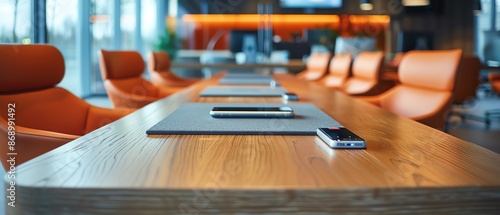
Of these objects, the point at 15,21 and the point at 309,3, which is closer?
the point at 15,21

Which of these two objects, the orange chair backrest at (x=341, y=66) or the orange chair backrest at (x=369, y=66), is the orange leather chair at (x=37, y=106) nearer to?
the orange chair backrest at (x=369, y=66)

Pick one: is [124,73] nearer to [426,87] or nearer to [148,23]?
[426,87]

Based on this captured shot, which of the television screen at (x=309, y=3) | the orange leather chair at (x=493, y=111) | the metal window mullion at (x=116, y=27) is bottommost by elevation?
the orange leather chair at (x=493, y=111)

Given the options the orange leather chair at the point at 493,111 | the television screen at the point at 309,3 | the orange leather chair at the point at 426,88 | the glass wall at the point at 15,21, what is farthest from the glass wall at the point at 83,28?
the orange leather chair at the point at 493,111

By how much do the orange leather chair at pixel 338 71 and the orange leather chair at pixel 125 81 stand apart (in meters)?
1.78

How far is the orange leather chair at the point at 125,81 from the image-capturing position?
2.85m

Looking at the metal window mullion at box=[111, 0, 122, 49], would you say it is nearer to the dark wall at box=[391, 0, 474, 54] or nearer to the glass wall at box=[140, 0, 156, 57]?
the glass wall at box=[140, 0, 156, 57]

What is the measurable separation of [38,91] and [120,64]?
49.2 inches

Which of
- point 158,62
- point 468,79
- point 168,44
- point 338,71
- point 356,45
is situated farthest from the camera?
point 168,44

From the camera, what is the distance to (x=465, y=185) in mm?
611

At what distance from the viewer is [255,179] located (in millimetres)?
639

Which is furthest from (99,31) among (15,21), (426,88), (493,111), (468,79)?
(493,111)

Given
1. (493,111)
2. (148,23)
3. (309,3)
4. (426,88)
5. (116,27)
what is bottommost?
(493,111)

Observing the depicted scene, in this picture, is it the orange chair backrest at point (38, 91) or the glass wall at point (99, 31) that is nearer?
the orange chair backrest at point (38, 91)
